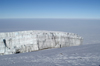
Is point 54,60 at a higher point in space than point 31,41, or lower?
higher

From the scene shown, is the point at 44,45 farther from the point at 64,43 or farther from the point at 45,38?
the point at 64,43

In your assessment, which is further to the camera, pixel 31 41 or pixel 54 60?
pixel 31 41

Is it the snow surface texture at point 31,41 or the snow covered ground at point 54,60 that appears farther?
the snow surface texture at point 31,41

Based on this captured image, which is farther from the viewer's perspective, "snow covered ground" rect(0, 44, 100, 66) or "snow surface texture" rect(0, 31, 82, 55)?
"snow surface texture" rect(0, 31, 82, 55)

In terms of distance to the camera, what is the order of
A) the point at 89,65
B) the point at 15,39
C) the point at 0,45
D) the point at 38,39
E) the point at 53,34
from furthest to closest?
the point at 53,34
the point at 38,39
the point at 15,39
the point at 0,45
the point at 89,65

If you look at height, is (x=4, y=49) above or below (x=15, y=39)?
below

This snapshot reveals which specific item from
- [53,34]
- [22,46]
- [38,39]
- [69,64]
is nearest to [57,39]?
[53,34]

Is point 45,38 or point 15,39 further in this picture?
point 45,38

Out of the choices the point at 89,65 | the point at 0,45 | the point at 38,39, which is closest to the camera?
the point at 89,65
